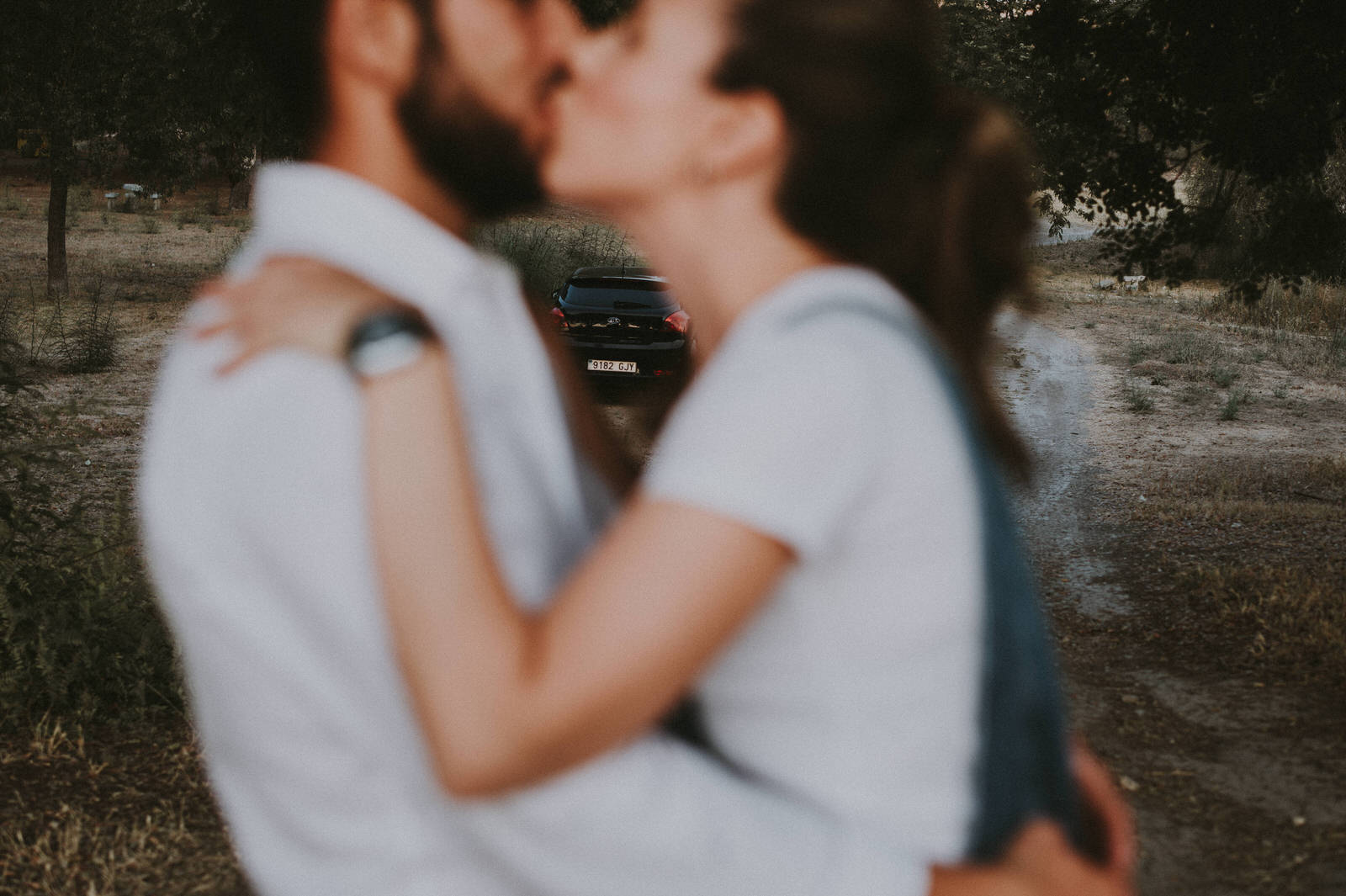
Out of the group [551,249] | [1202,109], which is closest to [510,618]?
[1202,109]

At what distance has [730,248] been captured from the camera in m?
1.16

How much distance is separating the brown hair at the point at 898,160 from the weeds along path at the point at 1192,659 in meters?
0.49

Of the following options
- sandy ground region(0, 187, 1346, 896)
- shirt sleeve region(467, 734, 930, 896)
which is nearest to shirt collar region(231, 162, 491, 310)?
shirt sleeve region(467, 734, 930, 896)

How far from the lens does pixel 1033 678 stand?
3.58 feet

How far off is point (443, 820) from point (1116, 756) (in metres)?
4.58

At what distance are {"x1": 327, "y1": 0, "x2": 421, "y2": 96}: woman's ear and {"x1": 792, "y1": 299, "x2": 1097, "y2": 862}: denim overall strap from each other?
46cm

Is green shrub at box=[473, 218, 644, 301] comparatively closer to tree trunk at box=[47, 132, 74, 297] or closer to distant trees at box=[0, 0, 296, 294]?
distant trees at box=[0, 0, 296, 294]

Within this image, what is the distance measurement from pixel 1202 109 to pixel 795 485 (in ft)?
22.7

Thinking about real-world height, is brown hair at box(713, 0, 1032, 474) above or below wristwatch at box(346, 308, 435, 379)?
above

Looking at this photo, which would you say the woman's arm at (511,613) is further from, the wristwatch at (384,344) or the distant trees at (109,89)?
the distant trees at (109,89)

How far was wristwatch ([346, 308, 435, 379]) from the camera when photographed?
900 mm

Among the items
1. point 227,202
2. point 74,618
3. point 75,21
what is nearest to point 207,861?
point 74,618

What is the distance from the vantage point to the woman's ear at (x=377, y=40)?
3.68 ft

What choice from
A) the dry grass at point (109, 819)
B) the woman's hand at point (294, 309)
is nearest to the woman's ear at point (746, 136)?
the woman's hand at point (294, 309)
